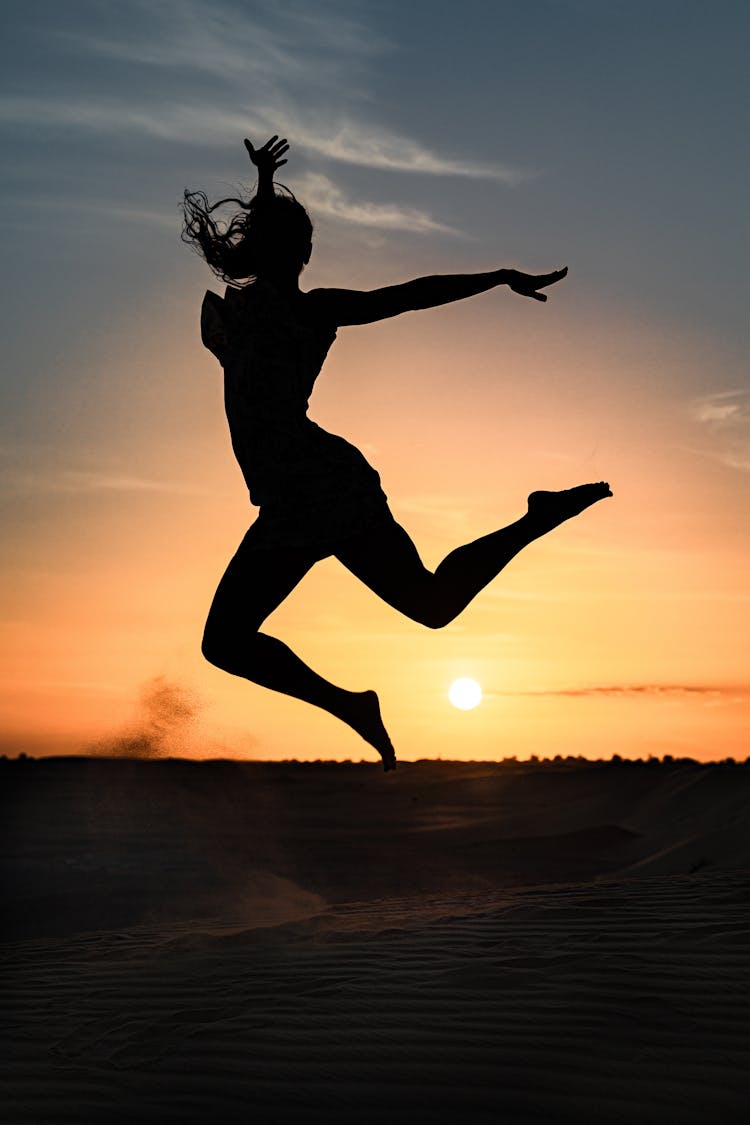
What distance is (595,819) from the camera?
51.1ft

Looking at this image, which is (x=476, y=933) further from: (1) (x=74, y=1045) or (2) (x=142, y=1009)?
(1) (x=74, y=1045)

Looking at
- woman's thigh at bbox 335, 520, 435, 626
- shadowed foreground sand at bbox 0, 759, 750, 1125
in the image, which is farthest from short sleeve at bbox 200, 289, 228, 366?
shadowed foreground sand at bbox 0, 759, 750, 1125

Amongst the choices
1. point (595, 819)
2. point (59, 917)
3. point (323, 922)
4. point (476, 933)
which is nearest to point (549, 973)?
point (476, 933)

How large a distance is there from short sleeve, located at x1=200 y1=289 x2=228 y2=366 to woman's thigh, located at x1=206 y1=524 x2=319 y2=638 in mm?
641

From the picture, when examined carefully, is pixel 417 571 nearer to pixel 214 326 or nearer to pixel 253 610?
pixel 253 610

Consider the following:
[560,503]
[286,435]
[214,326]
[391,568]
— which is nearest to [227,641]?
[391,568]

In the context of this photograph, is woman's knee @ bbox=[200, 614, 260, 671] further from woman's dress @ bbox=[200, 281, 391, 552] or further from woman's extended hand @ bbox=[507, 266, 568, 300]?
woman's extended hand @ bbox=[507, 266, 568, 300]

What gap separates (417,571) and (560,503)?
1.94ft

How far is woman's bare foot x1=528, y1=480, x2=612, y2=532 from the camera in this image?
4.38 m

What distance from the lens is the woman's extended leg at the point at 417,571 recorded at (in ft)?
13.7

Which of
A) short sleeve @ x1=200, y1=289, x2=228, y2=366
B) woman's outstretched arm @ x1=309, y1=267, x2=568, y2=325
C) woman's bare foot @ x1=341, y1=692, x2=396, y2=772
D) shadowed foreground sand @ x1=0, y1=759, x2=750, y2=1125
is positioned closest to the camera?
shadowed foreground sand @ x1=0, y1=759, x2=750, y2=1125

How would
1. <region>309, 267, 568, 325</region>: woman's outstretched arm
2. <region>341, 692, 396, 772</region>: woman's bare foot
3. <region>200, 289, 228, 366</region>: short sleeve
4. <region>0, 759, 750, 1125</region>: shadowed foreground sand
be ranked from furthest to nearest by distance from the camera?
1. <region>341, 692, 396, 772</region>: woman's bare foot
2. <region>200, 289, 228, 366</region>: short sleeve
3. <region>309, 267, 568, 325</region>: woman's outstretched arm
4. <region>0, 759, 750, 1125</region>: shadowed foreground sand

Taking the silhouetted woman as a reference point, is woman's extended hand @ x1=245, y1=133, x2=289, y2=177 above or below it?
above

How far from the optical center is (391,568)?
13.8ft
